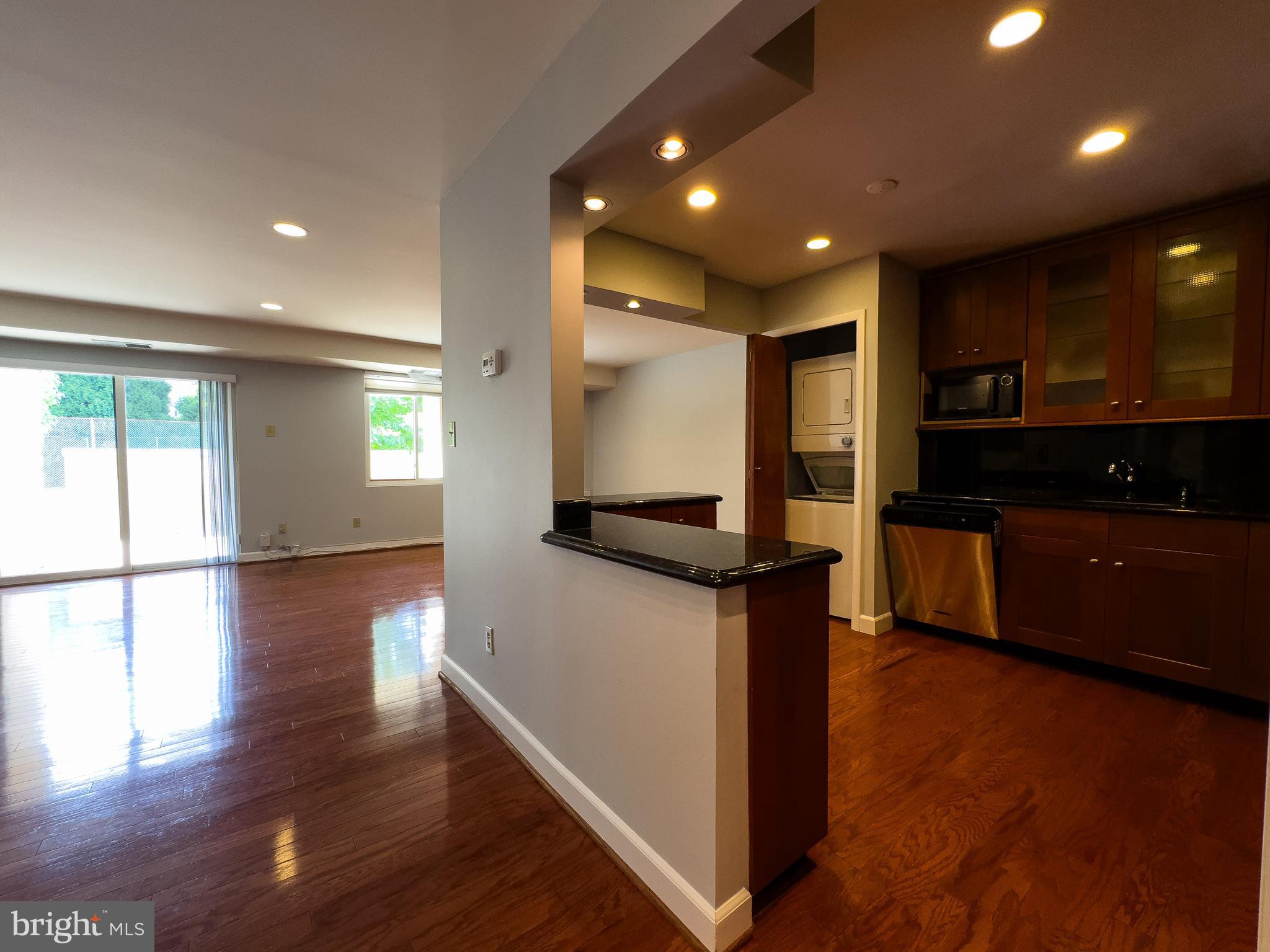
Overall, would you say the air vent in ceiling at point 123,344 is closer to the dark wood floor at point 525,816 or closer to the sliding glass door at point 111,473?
the sliding glass door at point 111,473

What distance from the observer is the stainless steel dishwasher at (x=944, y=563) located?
2920 mm

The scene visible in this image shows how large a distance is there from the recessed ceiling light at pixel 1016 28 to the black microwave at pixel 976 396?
211 centimetres

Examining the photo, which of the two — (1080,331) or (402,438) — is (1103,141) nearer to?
(1080,331)

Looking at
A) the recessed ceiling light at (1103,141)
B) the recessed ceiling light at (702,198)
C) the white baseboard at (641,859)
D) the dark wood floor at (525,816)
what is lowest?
the dark wood floor at (525,816)

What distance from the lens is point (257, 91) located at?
5.58 feet

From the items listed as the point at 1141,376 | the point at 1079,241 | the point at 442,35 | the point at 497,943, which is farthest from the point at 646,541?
the point at 1079,241

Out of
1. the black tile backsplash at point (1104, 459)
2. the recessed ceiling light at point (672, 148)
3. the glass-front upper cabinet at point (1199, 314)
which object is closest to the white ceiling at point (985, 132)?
the glass-front upper cabinet at point (1199, 314)

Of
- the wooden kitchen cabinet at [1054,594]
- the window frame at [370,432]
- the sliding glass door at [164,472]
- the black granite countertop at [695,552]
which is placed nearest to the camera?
the black granite countertop at [695,552]

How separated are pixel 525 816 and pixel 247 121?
2666mm

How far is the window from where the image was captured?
20.8 feet

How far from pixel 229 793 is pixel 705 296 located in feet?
11.4

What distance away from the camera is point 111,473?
15.8 ft

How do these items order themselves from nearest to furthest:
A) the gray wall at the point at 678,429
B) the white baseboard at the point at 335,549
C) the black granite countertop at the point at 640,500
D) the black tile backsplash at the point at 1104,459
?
the black tile backsplash at the point at 1104,459, the black granite countertop at the point at 640,500, the gray wall at the point at 678,429, the white baseboard at the point at 335,549

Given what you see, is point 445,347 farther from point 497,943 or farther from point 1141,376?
point 1141,376
